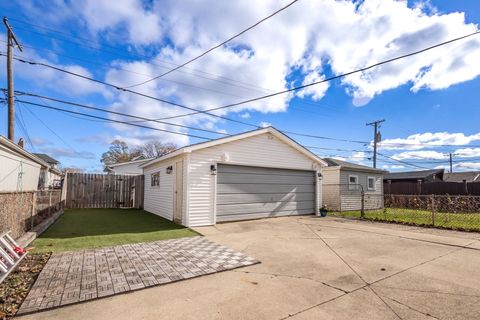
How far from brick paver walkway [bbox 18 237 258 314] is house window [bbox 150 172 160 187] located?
6277mm

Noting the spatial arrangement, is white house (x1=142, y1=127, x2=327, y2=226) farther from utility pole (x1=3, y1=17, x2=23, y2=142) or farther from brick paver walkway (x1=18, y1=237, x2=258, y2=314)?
utility pole (x1=3, y1=17, x2=23, y2=142)

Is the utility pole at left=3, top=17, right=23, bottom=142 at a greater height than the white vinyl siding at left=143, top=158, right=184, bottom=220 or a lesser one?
greater

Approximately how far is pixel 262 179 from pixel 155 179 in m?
5.40

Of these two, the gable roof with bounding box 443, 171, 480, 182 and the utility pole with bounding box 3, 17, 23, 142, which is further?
the gable roof with bounding box 443, 171, 480, 182

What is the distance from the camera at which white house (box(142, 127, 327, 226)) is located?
359 inches

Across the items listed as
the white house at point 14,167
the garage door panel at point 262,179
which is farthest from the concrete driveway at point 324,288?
the white house at point 14,167

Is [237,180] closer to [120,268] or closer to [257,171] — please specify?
[257,171]

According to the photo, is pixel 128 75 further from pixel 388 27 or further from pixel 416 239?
pixel 416 239

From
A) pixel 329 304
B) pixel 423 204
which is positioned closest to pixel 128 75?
pixel 329 304

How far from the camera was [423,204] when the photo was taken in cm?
1525

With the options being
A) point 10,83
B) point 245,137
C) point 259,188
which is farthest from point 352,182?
point 10,83

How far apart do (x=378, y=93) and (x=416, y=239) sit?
A: 9.92 meters

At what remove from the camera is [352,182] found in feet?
54.6

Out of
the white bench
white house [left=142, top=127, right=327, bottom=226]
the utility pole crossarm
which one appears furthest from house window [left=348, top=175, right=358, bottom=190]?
the utility pole crossarm
